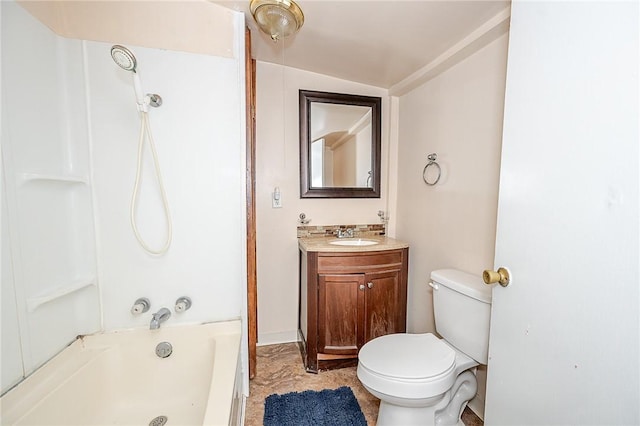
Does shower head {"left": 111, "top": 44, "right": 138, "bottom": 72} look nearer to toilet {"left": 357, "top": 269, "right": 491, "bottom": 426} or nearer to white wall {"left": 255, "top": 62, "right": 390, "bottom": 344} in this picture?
white wall {"left": 255, "top": 62, "right": 390, "bottom": 344}

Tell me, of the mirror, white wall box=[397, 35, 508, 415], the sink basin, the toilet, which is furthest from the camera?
the mirror

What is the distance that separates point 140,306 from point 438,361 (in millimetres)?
1429

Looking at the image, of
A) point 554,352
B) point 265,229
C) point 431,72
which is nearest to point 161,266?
point 265,229

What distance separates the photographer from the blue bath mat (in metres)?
1.36

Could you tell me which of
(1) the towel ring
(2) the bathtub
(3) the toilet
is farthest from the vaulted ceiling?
(2) the bathtub

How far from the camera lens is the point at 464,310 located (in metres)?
1.26

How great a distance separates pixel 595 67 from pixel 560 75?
80 mm

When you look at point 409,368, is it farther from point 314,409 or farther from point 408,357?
point 314,409

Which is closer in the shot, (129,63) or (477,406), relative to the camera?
(129,63)

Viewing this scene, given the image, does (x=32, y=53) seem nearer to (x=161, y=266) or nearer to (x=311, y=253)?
(x=161, y=266)

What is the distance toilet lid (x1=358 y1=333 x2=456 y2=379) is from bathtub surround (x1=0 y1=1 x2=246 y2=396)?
0.76 m

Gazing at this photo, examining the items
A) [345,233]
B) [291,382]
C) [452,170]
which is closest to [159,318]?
[291,382]

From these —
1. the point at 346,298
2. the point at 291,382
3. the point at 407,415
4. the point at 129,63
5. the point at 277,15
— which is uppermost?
the point at 277,15

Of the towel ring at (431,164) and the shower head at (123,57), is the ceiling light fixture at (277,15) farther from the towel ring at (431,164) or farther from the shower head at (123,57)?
the towel ring at (431,164)
